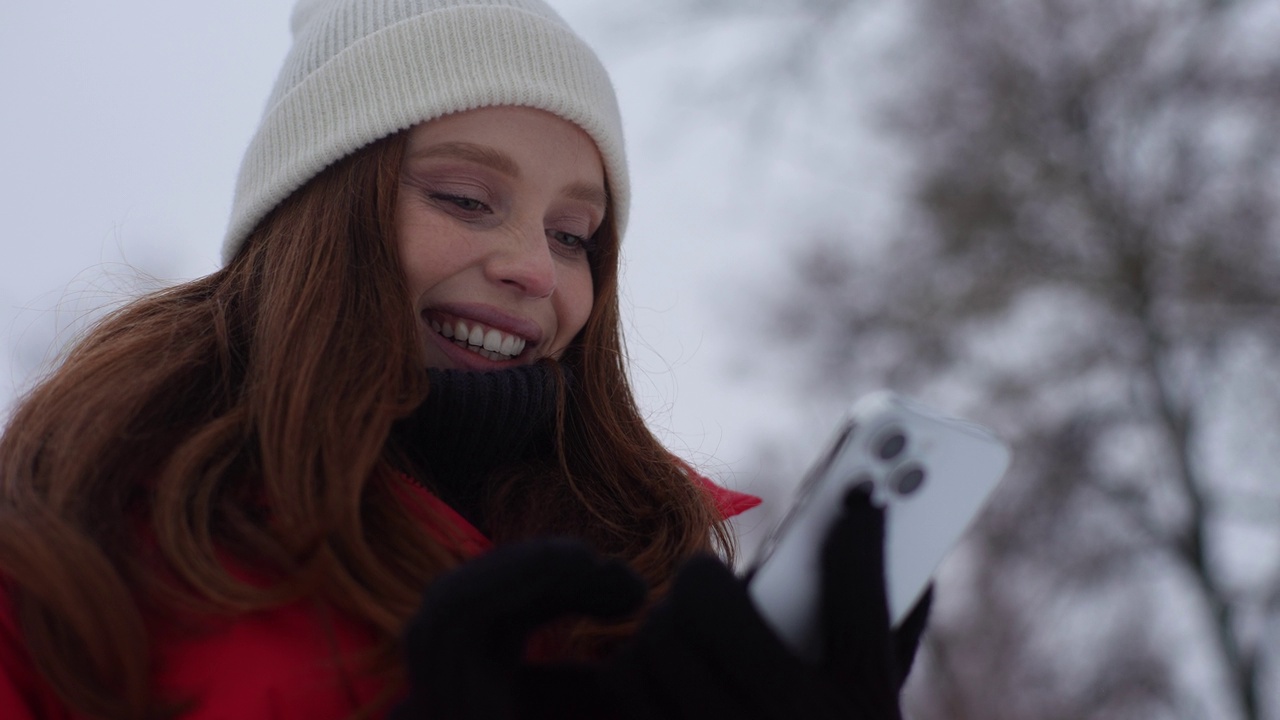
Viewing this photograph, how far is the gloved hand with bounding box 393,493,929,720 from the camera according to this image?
92 centimetres

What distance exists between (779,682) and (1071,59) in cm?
706

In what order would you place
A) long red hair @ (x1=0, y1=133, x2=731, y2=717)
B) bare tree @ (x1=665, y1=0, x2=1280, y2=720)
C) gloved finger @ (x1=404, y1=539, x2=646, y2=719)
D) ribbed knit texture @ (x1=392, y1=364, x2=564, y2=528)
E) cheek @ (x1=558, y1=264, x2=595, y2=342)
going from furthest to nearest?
bare tree @ (x1=665, y1=0, x2=1280, y2=720) < cheek @ (x1=558, y1=264, x2=595, y2=342) < ribbed knit texture @ (x1=392, y1=364, x2=564, y2=528) < long red hair @ (x1=0, y1=133, x2=731, y2=717) < gloved finger @ (x1=404, y1=539, x2=646, y2=719)

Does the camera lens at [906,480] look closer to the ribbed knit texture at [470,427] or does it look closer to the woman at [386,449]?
the woman at [386,449]

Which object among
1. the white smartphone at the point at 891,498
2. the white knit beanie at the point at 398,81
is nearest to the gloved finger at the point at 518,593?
the white smartphone at the point at 891,498

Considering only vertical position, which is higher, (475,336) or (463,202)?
(463,202)

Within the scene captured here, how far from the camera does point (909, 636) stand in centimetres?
114

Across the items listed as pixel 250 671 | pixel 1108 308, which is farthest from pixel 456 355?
pixel 1108 308

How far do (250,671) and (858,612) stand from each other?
686 millimetres

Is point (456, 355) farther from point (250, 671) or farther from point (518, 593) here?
point (518, 593)

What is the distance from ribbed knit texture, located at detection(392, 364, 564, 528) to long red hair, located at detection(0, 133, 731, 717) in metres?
0.05

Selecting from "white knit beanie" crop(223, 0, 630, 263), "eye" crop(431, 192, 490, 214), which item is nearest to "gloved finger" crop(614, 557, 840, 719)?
"eye" crop(431, 192, 490, 214)

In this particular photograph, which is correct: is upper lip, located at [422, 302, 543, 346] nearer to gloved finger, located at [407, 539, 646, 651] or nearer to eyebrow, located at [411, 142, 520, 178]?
eyebrow, located at [411, 142, 520, 178]

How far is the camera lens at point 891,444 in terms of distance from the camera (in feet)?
3.57

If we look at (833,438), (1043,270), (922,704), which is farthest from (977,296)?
(833,438)
